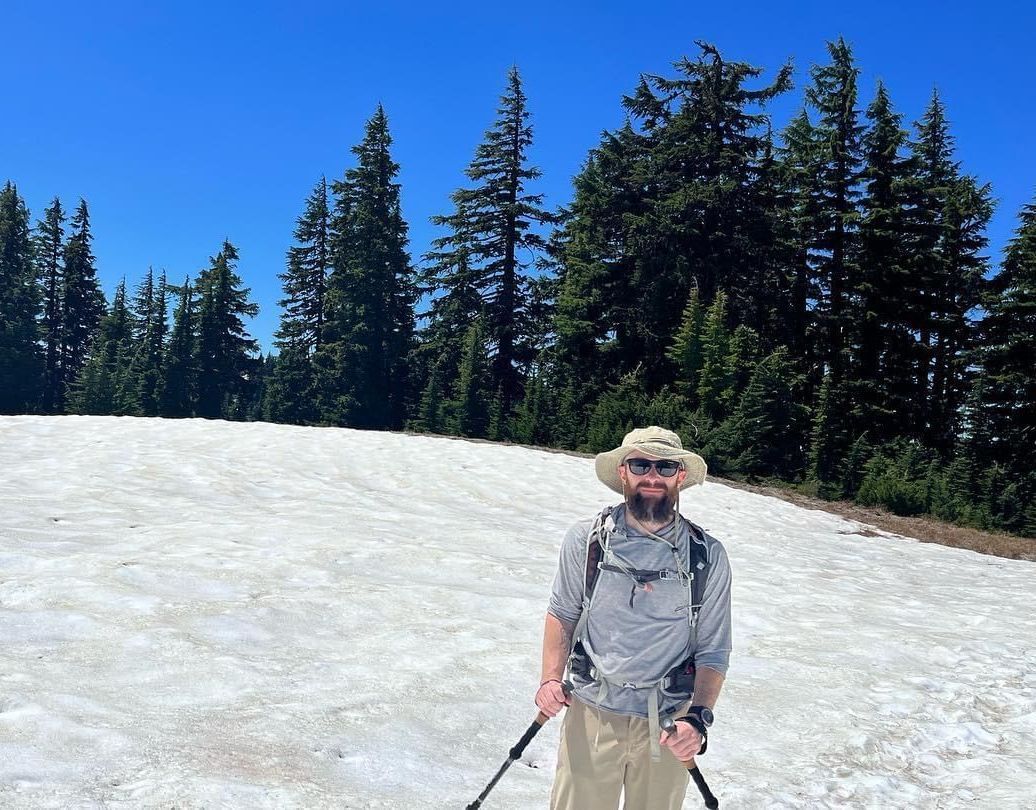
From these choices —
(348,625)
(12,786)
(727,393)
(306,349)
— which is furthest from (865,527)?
(306,349)

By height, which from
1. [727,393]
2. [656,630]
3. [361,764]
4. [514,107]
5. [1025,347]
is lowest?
[361,764]

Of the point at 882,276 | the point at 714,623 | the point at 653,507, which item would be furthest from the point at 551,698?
the point at 882,276

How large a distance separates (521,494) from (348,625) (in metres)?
8.84

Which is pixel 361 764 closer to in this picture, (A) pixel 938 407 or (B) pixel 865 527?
(B) pixel 865 527

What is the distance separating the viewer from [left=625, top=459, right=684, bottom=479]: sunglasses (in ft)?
10.4

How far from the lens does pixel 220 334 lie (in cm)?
5362

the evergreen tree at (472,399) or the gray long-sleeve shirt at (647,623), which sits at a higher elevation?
the evergreen tree at (472,399)

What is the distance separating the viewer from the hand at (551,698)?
3068mm

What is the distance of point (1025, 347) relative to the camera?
24.4 metres

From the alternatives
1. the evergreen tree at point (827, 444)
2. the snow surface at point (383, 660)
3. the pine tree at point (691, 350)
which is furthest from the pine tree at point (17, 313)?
the evergreen tree at point (827, 444)

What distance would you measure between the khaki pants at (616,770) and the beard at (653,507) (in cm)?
83

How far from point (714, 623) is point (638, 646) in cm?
33

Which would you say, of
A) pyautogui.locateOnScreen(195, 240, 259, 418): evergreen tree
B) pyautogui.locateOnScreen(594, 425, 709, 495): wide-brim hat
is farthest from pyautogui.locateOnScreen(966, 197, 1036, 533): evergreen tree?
pyautogui.locateOnScreen(195, 240, 259, 418): evergreen tree

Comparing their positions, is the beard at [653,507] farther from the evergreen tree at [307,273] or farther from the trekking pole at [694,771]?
the evergreen tree at [307,273]
